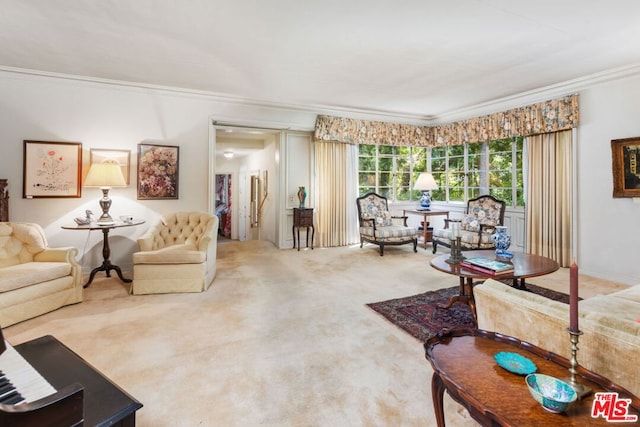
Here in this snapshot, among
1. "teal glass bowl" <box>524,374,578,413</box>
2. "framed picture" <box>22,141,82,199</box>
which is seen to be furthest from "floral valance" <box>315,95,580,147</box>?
"teal glass bowl" <box>524,374,578,413</box>

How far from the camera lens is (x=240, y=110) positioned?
17.1 ft

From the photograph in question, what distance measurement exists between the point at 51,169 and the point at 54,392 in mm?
4075

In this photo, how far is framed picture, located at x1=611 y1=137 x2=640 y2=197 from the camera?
3777mm

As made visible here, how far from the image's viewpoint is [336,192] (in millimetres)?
6266

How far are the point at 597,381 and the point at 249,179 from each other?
8.12 m

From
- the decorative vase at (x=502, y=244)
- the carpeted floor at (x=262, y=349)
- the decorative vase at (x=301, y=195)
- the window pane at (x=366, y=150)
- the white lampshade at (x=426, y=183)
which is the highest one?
the window pane at (x=366, y=150)

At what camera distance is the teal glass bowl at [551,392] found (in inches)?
34.2

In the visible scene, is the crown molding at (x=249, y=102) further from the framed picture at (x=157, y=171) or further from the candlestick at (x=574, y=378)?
the candlestick at (x=574, y=378)

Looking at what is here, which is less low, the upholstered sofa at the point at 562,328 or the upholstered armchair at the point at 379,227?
the upholstered armchair at the point at 379,227

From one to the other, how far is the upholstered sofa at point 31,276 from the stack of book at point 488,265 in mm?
3769

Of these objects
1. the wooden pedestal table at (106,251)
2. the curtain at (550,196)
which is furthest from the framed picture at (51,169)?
the curtain at (550,196)

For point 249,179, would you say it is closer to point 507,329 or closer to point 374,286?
point 374,286

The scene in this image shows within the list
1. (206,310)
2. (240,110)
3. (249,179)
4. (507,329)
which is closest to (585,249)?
(507,329)

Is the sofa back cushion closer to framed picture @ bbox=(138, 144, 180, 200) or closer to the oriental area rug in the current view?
framed picture @ bbox=(138, 144, 180, 200)
